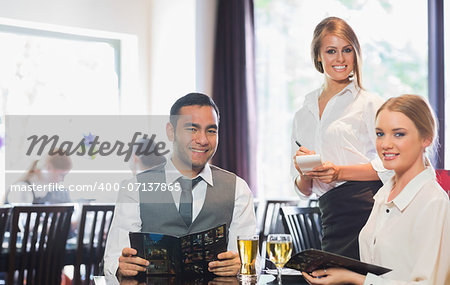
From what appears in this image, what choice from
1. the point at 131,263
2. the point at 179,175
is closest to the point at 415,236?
the point at 131,263

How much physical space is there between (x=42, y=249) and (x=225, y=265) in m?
1.90

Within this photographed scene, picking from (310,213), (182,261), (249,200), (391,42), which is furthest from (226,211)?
(391,42)

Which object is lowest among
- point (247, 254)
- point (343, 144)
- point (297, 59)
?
point (247, 254)

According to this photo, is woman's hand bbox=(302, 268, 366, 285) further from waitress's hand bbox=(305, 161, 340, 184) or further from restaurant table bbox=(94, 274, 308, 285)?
waitress's hand bbox=(305, 161, 340, 184)

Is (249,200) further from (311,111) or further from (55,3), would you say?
(55,3)

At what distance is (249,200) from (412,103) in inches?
29.5

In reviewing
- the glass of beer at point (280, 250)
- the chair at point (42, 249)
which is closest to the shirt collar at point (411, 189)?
the glass of beer at point (280, 250)

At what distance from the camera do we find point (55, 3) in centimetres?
533

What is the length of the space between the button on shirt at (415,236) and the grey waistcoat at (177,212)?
0.60 metres

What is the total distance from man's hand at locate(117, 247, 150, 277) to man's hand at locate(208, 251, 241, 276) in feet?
0.66

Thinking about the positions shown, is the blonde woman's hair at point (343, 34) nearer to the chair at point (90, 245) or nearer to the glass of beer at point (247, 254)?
the glass of beer at point (247, 254)

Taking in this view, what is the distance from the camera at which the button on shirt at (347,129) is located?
217cm

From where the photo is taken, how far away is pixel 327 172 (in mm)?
2078

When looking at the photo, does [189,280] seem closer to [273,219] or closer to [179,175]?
[179,175]
